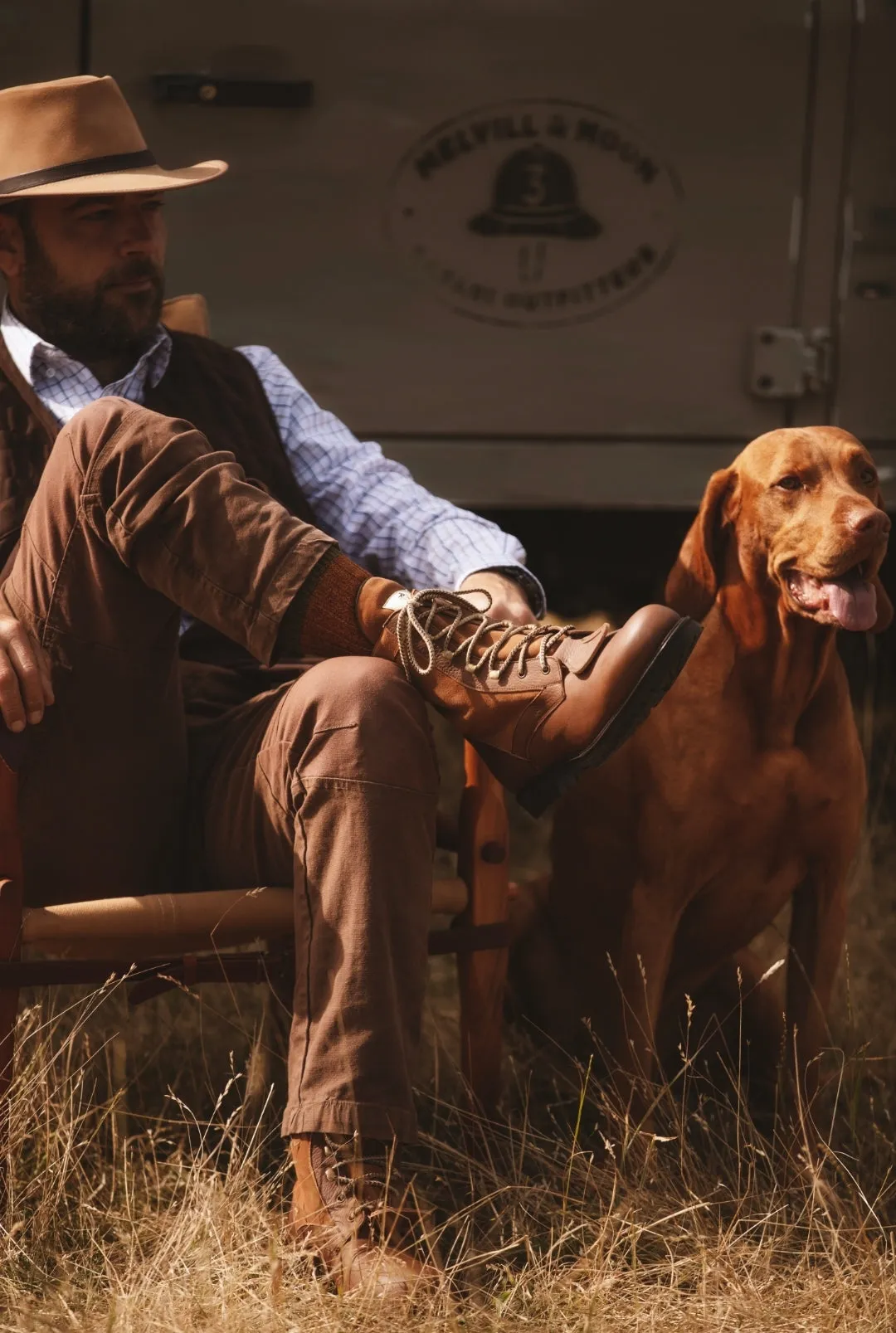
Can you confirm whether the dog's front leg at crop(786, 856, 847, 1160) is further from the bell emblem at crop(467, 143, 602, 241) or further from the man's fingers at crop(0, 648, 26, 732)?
the bell emblem at crop(467, 143, 602, 241)

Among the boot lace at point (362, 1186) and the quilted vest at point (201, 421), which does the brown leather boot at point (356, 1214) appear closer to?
the boot lace at point (362, 1186)

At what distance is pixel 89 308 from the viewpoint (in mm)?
2557

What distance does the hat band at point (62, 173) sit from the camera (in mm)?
2469

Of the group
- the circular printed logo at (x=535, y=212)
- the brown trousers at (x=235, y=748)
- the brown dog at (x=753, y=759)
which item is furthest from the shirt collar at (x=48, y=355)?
the circular printed logo at (x=535, y=212)

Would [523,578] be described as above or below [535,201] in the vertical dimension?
below

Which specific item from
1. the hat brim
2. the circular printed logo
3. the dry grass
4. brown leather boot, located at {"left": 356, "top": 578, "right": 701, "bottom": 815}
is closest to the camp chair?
the dry grass

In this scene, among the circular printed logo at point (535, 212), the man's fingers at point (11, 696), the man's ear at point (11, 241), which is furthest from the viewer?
the circular printed logo at point (535, 212)

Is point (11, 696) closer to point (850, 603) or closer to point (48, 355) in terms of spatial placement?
point (48, 355)

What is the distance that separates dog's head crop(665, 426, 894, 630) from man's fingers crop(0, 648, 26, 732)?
1.02 m

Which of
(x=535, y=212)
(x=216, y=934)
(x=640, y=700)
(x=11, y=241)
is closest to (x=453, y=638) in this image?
(x=640, y=700)

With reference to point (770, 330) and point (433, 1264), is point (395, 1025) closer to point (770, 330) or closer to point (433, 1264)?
point (433, 1264)

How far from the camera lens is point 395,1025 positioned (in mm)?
1854

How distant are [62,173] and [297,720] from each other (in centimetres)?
104

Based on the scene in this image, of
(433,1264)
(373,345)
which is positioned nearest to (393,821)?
(433,1264)
